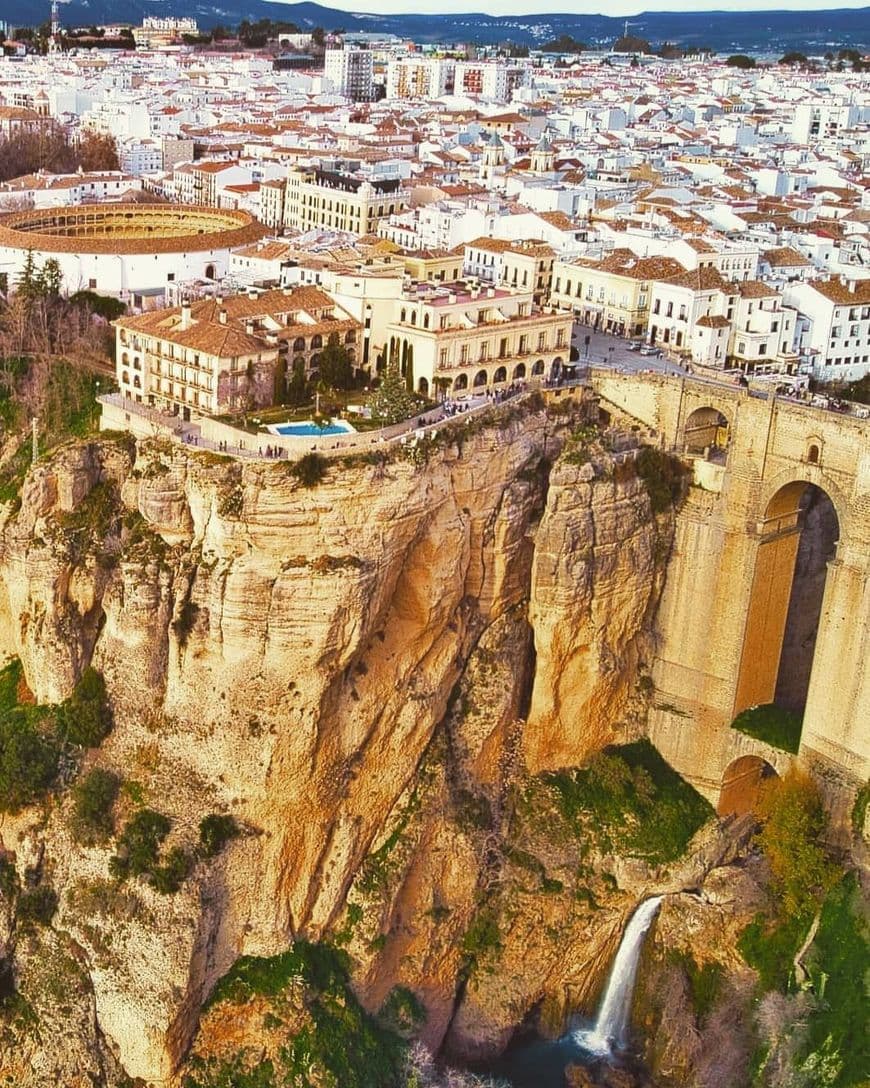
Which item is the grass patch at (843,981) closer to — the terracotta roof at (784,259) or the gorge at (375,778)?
the gorge at (375,778)

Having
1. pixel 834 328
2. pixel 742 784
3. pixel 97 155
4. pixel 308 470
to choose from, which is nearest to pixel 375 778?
pixel 308 470

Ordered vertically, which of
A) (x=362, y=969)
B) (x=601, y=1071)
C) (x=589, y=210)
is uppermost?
(x=589, y=210)

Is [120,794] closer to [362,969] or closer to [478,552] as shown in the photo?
[362,969]

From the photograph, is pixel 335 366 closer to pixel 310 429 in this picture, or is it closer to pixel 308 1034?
pixel 310 429

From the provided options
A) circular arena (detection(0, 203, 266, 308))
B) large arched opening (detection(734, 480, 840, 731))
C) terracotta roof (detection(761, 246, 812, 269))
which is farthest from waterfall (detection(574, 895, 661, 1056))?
terracotta roof (detection(761, 246, 812, 269))

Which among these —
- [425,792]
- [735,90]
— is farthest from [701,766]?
[735,90]

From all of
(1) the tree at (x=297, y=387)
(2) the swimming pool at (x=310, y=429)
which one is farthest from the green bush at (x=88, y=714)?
(1) the tree at (x=297, y=387)
